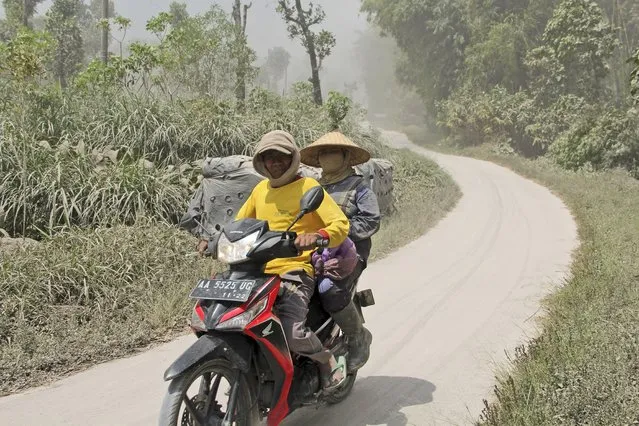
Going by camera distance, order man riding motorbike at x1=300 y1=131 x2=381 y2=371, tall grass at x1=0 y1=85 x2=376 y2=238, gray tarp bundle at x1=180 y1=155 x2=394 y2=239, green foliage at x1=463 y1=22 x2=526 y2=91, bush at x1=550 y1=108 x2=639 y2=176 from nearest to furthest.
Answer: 1. man riding motorbike at x1=300 y1=131 x2=381 y2=371
2. tall grass at x1=0 y1=85 x2=376 y2=238
3. gray tarp bundle at x1=180 y1=155 x2=394 y2=239
4. bush at x1=550 y1=108 x2=639 y2=176
5. green foliage at x1=463 y1=22 x2=526 y2=91

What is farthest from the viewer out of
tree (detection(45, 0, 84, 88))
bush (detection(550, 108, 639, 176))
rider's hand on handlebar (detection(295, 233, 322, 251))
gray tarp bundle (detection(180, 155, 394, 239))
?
tree (detection(45, 0, 84, 88))

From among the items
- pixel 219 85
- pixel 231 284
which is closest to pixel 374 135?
pixel 219 85

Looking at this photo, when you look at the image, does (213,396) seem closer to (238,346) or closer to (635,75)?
(238,346)

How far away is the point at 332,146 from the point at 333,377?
1700 mm

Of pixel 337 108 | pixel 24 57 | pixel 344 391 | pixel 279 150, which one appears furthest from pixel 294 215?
pixel 337 108

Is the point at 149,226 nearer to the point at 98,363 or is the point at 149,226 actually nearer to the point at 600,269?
the point at 98,363

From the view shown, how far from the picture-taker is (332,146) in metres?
4.25

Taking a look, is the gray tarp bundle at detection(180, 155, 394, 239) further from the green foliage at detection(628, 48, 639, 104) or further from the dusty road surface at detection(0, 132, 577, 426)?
the green foliage at detection(628, 48, 639, 104)

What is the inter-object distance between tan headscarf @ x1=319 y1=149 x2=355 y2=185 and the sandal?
1354 millimetres

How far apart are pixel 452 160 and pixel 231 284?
96.1 feet

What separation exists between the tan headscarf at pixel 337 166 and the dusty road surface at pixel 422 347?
1.67m

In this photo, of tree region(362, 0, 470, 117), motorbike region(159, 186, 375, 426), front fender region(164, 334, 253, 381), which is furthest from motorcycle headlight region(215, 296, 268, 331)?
tree region(362, 0, 470, 117)

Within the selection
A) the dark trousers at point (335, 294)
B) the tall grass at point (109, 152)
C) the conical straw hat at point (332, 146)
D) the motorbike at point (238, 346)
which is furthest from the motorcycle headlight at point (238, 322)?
the tall grass at point (109, 152)

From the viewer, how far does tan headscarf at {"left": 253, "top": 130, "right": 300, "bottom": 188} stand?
11.2 feet
